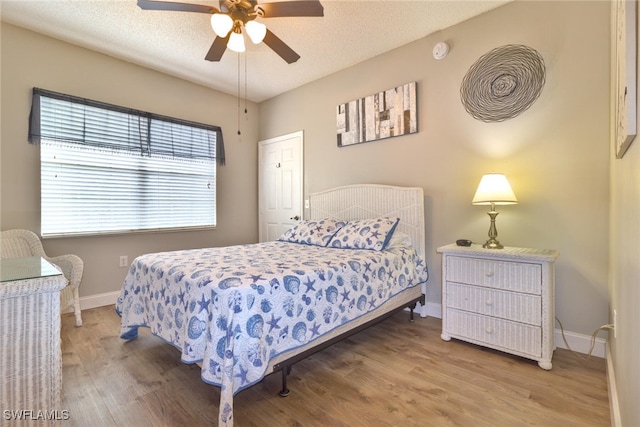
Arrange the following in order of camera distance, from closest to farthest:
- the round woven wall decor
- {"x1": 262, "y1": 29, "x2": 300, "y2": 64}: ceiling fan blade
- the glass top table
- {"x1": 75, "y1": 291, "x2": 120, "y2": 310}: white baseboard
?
the glass top table → {"x1": 262, "y1": 29, "x2": 300, "y2": 64}: ceiling fan blade → the round woven wall decor → {"x1": 75, "y1": 291, "x2": 120, "y2": 310}: white baseboard

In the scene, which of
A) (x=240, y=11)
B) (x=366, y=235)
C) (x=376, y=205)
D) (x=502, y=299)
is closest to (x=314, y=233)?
(x=366, y=235)

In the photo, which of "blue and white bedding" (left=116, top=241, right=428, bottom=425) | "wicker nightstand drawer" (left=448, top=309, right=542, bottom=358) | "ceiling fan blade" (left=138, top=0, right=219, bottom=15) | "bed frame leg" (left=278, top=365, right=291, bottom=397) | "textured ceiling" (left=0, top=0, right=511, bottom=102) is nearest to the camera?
"blue and white bedding" (left=116, top=241, right=428, bottom=425)

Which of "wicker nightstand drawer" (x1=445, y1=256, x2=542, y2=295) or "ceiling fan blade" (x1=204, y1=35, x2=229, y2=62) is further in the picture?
"ceiling fan blade" (x1=204, y1=35, x2=229, y2=62)

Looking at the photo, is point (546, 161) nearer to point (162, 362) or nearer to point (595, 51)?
point (595, 51)

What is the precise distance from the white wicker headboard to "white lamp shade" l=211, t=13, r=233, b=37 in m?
1.99

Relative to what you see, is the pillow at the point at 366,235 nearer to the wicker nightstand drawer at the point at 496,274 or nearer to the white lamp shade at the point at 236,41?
the wicker nightstand drawer at the point at 496,274

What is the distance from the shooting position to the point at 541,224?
2.31 m

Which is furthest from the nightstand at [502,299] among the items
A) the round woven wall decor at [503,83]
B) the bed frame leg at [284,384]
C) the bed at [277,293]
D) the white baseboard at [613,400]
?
the bed frame leg at [284,384]

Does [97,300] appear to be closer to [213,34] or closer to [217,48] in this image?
[217,48]

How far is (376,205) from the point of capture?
3.21 m

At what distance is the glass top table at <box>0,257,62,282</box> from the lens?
1.07m

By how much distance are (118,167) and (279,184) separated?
1993 millimetres

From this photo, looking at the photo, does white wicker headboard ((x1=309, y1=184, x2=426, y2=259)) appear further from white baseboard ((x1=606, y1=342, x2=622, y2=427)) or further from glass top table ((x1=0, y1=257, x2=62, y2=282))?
glass top table ((x1=0, y1=257, x2=62, y2=282))

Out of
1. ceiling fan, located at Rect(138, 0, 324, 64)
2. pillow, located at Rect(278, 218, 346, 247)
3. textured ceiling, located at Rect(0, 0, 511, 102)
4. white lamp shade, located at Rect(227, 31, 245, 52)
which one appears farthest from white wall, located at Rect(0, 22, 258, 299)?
white lamp shade, located at Rect(227, 31, 245, 52)
